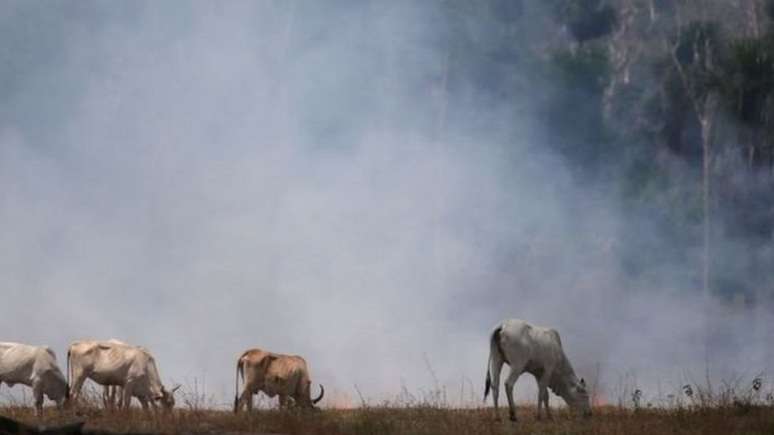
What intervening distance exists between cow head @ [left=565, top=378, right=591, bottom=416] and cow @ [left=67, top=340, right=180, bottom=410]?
10.1m

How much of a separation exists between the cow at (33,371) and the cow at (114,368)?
3.51ft

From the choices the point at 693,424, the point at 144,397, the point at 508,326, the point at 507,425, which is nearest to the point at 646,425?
the point at 693,424

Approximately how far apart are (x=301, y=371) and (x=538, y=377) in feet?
20.9

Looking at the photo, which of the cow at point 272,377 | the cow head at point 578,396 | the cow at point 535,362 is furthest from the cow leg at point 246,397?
the cow head at point 578,396

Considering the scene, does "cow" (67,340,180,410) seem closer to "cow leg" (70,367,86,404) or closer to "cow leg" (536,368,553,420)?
"cow leg" (70,367,86,404)

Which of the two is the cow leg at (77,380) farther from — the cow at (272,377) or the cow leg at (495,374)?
the cow leg at (495,374)

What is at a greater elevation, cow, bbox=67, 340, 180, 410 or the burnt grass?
cow, bbox=67, 340, 180, 410

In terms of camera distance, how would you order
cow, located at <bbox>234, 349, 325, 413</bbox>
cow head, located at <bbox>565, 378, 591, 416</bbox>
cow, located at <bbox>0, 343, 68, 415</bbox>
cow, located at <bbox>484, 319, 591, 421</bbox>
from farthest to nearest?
cow, located at <bbox>234, 349, 325, 413</bbox> → cow head, located at <bbox>565, 378, 591, 416</bbox> → cow, located at <bbox>0, 343, 68, 415</bbox> → cow, located at <bbox>484, 319, 591, 421</bbox>

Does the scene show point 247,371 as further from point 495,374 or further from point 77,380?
point 495,374

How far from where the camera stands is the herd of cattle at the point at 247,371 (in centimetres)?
2269

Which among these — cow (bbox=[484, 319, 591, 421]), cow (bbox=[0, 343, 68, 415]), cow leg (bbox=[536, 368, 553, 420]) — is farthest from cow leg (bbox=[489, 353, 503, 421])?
cow (bbox=[0, 343, 68, 415])

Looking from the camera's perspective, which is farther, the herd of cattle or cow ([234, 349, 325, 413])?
cow ([234, 349, 325, 413])

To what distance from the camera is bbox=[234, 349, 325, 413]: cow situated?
1003 inches

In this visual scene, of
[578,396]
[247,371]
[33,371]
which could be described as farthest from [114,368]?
[578,396]
